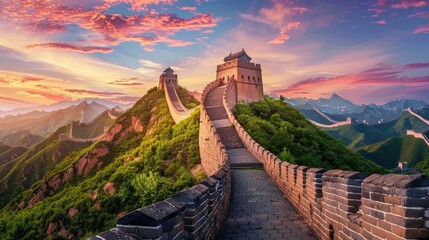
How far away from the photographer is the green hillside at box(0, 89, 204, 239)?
2784cm

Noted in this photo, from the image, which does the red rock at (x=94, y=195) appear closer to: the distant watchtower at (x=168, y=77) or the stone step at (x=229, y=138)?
the stone step at (x=229, y=138)

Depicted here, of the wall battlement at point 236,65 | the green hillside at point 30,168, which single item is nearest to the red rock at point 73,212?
the wall battlement at point 236,65

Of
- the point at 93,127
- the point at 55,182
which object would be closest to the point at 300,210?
the point at 55,182

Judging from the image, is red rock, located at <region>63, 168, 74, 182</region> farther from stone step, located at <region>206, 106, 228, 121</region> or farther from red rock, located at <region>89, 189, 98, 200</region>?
stone step, located at <region>206, 106, 228, 121</region>

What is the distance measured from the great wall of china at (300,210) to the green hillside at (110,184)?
13917mm

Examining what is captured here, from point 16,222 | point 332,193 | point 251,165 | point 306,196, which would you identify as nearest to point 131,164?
point 16,222

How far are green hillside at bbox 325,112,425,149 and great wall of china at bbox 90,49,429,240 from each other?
12997cm

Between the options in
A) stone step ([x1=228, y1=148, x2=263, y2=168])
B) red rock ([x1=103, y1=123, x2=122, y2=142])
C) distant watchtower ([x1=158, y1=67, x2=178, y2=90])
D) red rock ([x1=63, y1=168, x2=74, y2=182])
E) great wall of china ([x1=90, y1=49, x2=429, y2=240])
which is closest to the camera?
great wall of china ([x1=90, y1=49, x2=429, y2=240])

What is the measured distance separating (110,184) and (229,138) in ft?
44.3

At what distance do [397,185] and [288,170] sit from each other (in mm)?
7827

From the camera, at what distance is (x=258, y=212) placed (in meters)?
9.93

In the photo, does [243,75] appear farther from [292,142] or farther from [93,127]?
[93,127]

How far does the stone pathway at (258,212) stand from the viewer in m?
7.93

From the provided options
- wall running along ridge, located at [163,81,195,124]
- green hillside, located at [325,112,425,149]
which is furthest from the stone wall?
green hillside, located at [325,112,425,149]
